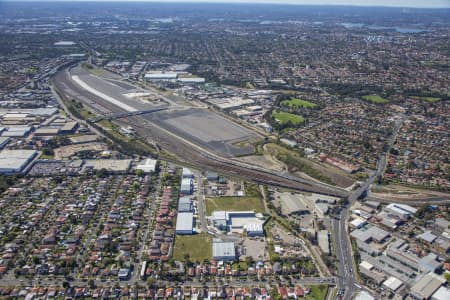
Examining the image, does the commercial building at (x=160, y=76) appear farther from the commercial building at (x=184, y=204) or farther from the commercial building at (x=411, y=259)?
the commercial building at (x=411, y=259)

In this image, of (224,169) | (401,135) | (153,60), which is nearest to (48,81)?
(153,60)

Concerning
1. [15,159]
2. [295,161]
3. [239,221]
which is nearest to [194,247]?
[239,221]

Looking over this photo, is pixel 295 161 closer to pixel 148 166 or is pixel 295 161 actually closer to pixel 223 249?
pixel 148 166

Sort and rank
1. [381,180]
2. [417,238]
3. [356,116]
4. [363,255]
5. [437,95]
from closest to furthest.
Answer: [363,255] → [417,238] → [381,180] → [356,116] → [437,95]

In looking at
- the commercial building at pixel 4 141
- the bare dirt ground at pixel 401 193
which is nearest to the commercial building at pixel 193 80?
→ the commercial building at pixel 4 141

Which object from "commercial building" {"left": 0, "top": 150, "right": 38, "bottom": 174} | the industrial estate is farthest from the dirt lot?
"commercial building" {"left": 0, "top": 150, "right": 38, "bottom": 174}

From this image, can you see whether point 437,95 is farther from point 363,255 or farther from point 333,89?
point 363,255

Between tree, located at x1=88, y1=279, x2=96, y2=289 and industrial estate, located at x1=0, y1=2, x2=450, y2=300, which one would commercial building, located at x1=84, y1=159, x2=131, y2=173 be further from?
tree, located at x1=88, y1=279, x2=96, y2=289
